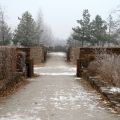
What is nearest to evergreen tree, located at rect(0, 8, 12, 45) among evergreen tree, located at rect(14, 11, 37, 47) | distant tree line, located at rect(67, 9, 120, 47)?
evergreen tree, located at rect(14, 11, 37, 47)

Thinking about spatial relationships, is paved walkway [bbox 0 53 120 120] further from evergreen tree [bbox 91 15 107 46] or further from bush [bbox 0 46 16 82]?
evergreen tree [bbox 91 15 107 46]

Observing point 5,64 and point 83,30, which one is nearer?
point 5,64

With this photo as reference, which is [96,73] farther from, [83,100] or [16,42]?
[16,42]

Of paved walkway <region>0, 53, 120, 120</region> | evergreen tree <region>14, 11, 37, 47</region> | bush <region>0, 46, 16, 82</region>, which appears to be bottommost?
paved walkway <region>0, 53, 120, 120</region>

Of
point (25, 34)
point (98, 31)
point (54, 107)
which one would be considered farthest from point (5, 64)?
point (98, 31)

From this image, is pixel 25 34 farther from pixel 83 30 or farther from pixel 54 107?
pixel 54 107

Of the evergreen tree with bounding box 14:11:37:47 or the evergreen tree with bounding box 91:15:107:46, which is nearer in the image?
the evergreen tree with bounding box 14:11:37:47

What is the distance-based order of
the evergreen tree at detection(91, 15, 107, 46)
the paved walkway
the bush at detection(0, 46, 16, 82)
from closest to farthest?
the paved walkway → the bush at detection(0, 46, 16, 82) → the evergreen tree at detection(91, 15, 107, 46)

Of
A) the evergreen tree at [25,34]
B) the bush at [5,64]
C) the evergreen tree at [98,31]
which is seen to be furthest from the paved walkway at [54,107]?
the evergreen tree at [98,31]

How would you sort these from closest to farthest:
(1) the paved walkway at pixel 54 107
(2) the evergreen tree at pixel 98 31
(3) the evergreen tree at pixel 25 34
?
(1) the paved walkway at pixel 54 107, (3) the evergreen tree at pixel 25 34, (2) the evergreen tree at pixel 98 31

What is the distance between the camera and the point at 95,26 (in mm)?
70125

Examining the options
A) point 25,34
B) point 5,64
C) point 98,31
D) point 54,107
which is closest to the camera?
point 54,107

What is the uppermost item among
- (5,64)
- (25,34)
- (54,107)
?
(25,34)

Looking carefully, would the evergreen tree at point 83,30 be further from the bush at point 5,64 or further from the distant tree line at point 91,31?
the bush at point 5,64
